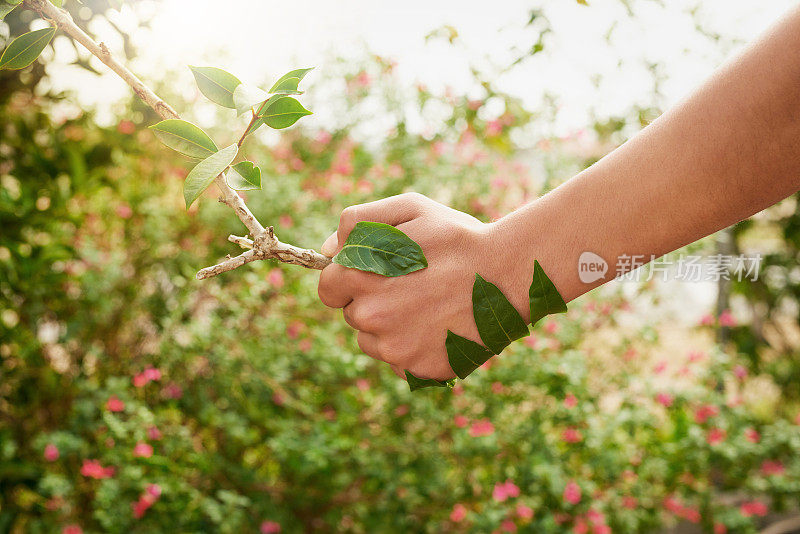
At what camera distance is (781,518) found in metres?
2.76

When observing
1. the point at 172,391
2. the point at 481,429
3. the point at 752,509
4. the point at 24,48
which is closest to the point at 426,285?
the point at 24,48

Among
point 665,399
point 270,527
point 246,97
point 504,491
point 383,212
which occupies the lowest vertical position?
point 270,527

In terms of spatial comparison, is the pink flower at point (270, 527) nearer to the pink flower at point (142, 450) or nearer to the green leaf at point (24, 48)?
the pink flower at point (142, 450)

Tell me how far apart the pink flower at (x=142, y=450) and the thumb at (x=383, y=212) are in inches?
41.6

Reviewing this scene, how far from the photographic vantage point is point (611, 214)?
687 mm

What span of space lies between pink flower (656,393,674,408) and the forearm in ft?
4.56

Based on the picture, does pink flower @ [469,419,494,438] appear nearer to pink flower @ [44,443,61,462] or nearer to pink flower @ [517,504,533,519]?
pink flower @ [517,504,533,519]

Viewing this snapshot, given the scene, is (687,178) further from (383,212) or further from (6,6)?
(6,6)

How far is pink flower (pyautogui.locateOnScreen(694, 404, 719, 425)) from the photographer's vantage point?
195 centimetres

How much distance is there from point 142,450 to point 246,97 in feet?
4.00

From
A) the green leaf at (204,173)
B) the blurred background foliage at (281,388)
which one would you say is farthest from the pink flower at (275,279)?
the green leaf at (204,173)

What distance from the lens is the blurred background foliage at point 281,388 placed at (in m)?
1.62

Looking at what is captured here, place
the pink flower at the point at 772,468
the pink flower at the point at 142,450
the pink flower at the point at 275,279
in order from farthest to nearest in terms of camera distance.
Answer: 1. the pink flower at the point at 772,468
2. the pink flower at the point at 275,279
3. the pink flower at the point at 142,450

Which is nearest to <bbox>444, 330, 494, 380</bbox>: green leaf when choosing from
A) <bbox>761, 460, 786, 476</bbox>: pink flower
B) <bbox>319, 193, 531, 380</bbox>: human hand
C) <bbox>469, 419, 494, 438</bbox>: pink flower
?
<bbox>319, 193, 531, 380</bbox>: human hand
